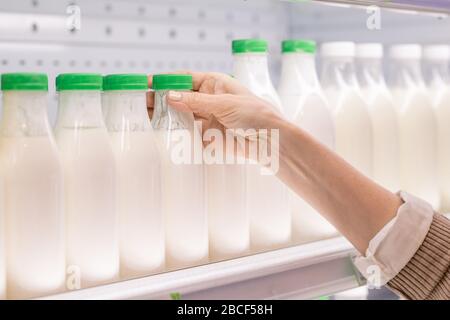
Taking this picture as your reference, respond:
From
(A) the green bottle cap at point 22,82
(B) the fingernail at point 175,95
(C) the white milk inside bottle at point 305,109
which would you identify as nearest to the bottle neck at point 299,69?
(C) the white milk inside bottle at point 305,109

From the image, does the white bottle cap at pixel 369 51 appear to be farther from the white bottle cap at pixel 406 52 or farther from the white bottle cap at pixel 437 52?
the white bottle cap at pixel 437 52

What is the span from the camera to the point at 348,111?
141cm

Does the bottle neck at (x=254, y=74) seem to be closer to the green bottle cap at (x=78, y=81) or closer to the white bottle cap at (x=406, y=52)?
the green bottle cap at (x=78, y=81)

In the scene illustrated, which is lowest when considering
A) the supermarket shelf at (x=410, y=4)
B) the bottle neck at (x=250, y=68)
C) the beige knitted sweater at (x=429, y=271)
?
the beige knitted sweater at (x=429, y=271)

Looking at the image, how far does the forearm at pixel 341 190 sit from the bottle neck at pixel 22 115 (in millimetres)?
424

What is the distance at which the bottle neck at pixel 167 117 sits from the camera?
3.56 feet

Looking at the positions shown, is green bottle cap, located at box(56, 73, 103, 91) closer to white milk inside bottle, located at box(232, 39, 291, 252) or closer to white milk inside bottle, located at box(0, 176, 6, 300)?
white milk inside bottle, located at box(0, 176, 6, 300)

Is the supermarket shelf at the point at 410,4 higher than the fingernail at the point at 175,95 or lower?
higher

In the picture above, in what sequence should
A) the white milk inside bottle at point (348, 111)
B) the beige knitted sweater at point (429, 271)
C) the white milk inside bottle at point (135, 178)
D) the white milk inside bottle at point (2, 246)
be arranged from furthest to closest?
1. the white milk inside bottle at point (348, 111)
2. the beige knitted sweater at point (429, 271)
3. the white milk inside bottle at point (135, 178)
4. the white milk inside bottle at point (2, 246)

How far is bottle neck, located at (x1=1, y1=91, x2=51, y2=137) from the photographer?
3.01ft

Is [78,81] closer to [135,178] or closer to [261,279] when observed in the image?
[135,178]

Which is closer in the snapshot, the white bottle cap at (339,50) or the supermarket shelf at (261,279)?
the supermarket shelf at (261,279)

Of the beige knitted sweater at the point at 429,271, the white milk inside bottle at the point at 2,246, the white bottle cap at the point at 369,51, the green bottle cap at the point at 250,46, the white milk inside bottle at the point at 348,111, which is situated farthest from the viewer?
the white bottle cap at the point at 369,51

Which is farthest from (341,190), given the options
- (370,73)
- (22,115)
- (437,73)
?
(437,73)
